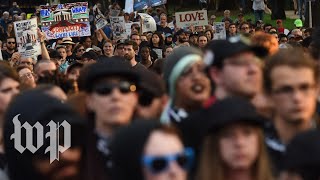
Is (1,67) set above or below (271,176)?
above

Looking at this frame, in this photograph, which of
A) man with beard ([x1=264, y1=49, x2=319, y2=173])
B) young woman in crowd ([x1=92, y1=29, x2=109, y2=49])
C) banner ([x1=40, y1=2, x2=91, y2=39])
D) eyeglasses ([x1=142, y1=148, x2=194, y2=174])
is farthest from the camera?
young woman in crowd ([x1=92, y1=29, x2=109, y2=49])

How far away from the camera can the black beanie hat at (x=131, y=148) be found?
362cm

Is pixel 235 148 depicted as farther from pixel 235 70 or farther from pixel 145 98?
pixel 145 98

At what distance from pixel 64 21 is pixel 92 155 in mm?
12663

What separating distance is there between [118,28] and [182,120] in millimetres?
13539

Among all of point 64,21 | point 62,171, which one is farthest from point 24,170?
point 64,21

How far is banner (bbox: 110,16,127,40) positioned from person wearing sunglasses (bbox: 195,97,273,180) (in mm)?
14182

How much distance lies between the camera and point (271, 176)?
393 cm

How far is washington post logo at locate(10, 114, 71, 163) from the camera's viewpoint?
158 inches

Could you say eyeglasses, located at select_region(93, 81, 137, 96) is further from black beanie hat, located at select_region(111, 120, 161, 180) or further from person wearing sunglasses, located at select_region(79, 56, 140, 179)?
black beanie hat, located at select_region(111, 120, 161, 180)

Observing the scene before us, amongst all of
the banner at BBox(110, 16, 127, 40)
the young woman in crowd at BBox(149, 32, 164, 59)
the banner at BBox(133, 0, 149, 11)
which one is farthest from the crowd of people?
the banner at BBox(133, 0, 149, 11)

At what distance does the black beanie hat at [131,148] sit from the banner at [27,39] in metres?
9.56

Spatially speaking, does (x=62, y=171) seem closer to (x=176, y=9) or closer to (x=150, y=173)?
(x=150, y=173)

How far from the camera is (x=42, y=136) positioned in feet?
13.9
